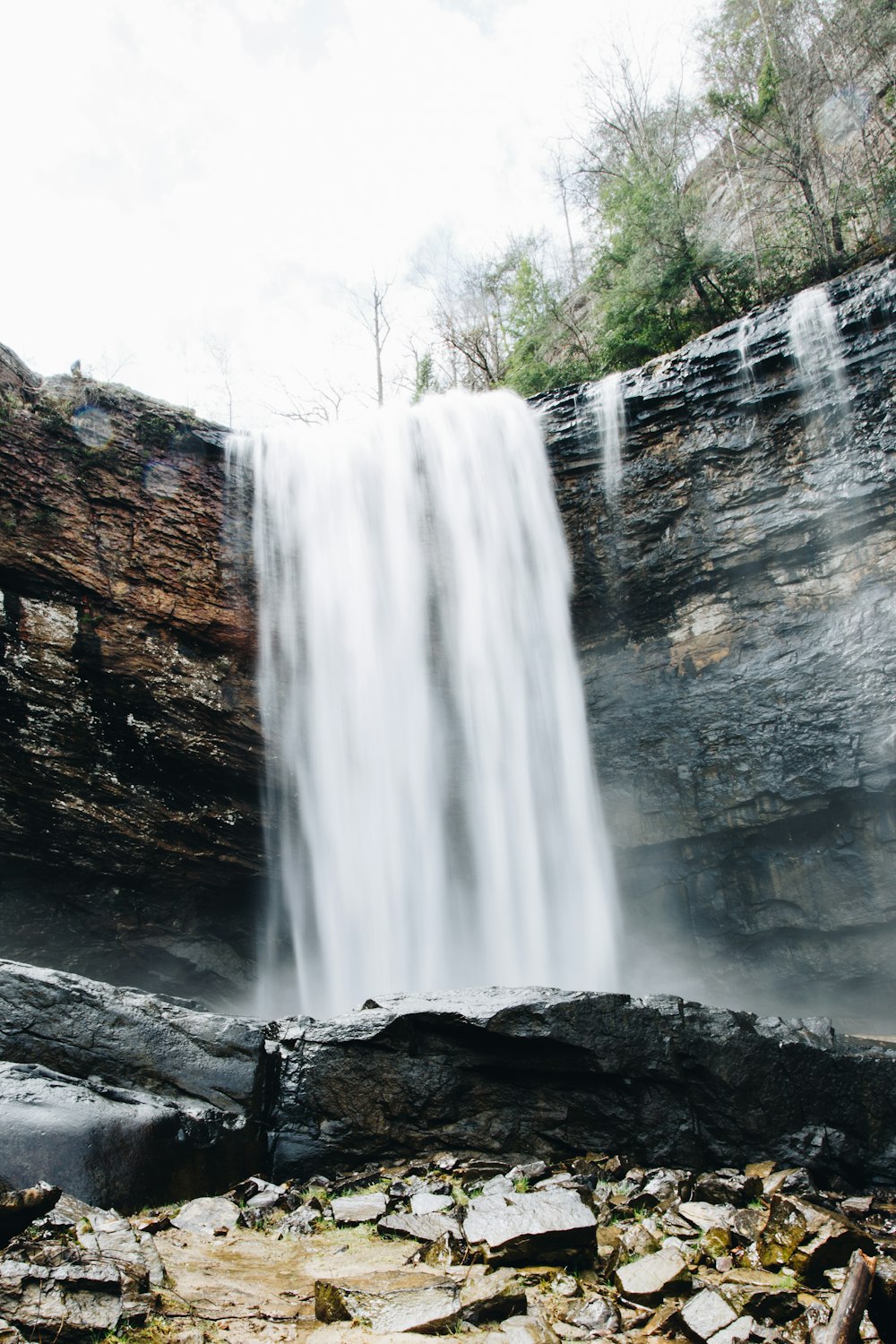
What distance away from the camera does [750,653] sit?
36.5 ft

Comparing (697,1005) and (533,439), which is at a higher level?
(533,439)

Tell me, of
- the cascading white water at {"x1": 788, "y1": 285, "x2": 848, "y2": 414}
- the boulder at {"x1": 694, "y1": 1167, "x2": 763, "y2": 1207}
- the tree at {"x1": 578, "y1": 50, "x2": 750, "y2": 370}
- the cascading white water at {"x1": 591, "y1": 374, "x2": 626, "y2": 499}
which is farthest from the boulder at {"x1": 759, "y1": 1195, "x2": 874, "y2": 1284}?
the tree at {"x1": 578, "y1": 50, "x2": 750, "y2": 370}

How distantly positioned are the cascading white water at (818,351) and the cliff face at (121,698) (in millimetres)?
8850

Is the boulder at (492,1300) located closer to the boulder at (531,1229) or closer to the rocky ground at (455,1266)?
the rocky ground at (455,1266)

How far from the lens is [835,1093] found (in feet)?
19.6

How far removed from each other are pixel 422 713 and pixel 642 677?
11.8 ft

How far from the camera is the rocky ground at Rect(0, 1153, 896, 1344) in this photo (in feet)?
8.46

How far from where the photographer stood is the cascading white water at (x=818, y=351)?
1062 cm

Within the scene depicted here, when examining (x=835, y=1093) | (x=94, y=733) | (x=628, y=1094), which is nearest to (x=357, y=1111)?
(x=628, y=1094)

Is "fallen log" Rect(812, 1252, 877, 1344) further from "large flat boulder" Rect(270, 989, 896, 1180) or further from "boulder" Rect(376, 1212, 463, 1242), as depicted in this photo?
"large flat boulder" Rect(270, 989, 896, 1180)

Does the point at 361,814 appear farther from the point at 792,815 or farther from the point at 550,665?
the point at 792,815

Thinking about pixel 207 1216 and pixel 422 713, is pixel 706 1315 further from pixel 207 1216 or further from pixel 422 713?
pixel 422 713

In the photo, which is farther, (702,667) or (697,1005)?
(702,667)

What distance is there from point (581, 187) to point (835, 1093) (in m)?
25.3
